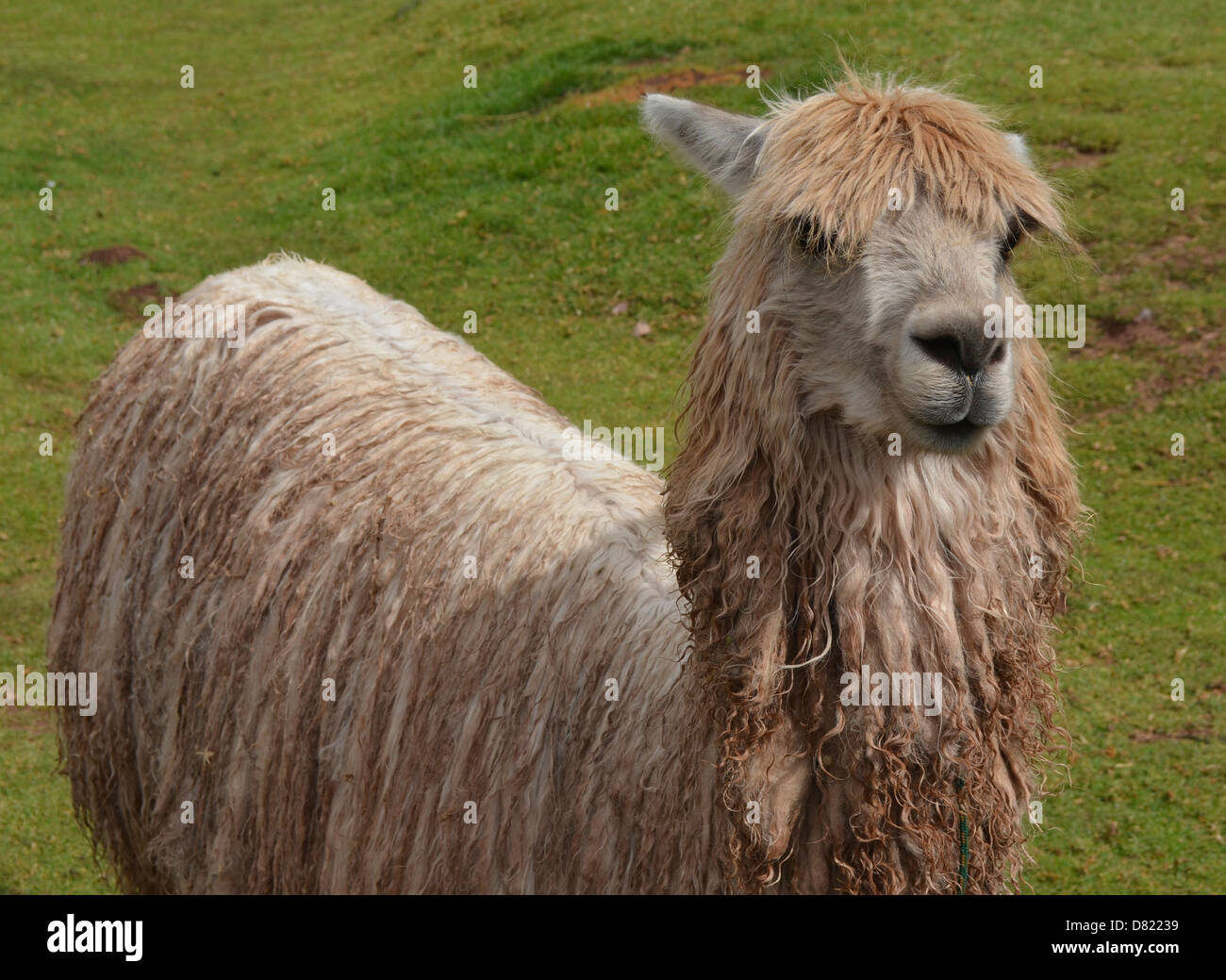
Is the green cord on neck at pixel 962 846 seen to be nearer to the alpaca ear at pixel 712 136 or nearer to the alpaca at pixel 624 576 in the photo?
the alpaca at pixel 624 576

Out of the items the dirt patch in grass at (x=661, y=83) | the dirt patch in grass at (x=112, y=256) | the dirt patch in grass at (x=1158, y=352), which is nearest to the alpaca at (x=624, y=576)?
the dirt patch in grass at (x=1158, y=352)

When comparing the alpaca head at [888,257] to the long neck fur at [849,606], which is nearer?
the alpaca head at [888,257]

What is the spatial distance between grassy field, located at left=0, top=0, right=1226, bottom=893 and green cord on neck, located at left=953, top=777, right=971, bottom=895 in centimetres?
122

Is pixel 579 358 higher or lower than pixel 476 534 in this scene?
higher

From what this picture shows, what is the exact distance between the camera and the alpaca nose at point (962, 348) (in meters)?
2.38

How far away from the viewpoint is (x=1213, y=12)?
51.2 feet

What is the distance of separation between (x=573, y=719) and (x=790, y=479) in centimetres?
98

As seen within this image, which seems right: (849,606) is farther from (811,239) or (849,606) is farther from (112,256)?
(112,256)

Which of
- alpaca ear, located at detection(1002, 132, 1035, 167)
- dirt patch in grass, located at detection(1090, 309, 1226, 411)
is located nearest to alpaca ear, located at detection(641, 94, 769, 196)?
alpaca ear, located at detection(1002, 132, 1035, 167)

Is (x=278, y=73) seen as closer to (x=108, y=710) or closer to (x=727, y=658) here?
(x=108, y=710)

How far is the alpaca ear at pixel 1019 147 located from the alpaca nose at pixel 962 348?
0.68m

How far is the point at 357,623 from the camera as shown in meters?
3.71

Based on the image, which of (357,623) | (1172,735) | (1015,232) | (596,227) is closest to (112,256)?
(596,227)

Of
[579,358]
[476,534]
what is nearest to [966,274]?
[476,534]
